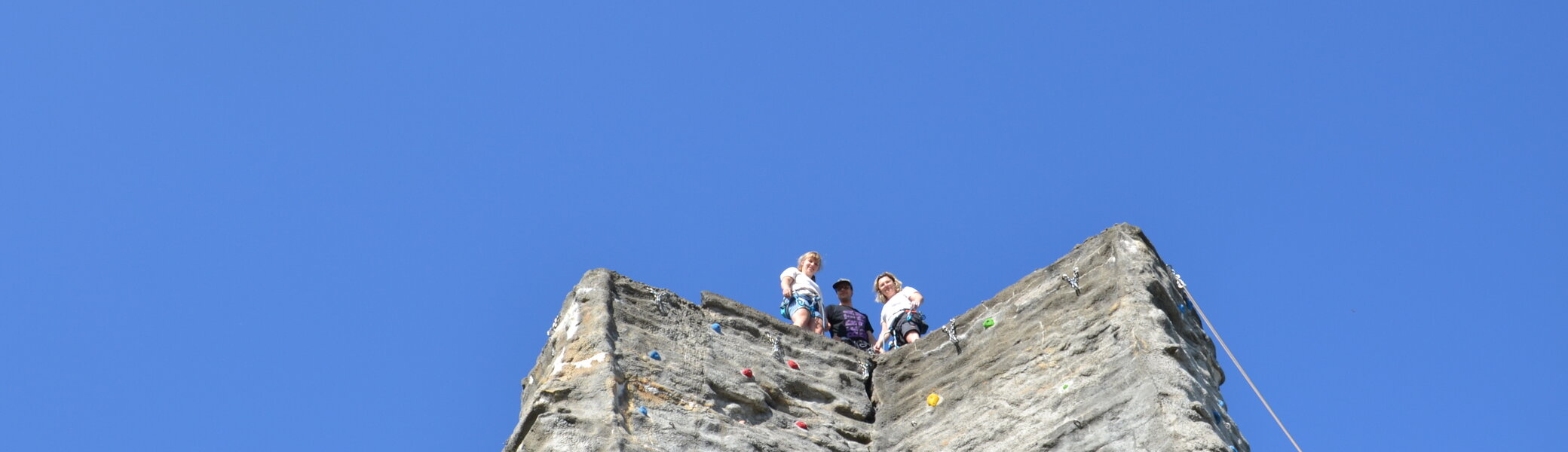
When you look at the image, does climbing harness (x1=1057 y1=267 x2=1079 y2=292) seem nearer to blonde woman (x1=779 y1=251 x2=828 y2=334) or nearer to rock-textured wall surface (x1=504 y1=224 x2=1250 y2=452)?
rock-textured wall surface (x1=504 y1=224 x2=1250 y2=452)

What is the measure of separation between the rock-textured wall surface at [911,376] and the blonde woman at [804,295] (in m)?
0.83

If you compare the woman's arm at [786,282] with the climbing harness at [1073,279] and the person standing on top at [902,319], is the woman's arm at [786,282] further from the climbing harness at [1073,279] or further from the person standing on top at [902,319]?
the climbing harness at [1073,279]

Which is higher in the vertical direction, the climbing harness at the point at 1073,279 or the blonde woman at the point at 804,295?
the blonde woman at the point at 804,295

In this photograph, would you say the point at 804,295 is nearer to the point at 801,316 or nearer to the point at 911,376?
the point at 801,316

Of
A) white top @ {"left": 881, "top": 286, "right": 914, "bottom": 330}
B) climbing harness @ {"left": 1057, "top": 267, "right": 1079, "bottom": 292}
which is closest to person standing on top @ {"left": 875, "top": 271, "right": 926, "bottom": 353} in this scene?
white top @ {"left": 881, "top": 286, "right": 914, "bottom": 330}

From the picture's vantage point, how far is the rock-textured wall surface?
7.12 metres

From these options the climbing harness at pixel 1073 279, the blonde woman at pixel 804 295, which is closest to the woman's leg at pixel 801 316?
the blonde woman at pixel 804 295

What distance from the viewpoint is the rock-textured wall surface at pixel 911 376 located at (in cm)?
712

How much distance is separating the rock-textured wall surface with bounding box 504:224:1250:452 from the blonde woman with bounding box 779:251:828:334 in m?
0.83

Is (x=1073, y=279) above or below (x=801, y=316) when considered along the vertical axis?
below

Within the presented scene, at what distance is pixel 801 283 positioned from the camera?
9938mm

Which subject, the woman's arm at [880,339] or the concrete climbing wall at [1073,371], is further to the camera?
the woman's arm at [880,339]

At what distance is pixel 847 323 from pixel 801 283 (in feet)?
1.06

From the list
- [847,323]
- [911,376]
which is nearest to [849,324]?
[847,323]
